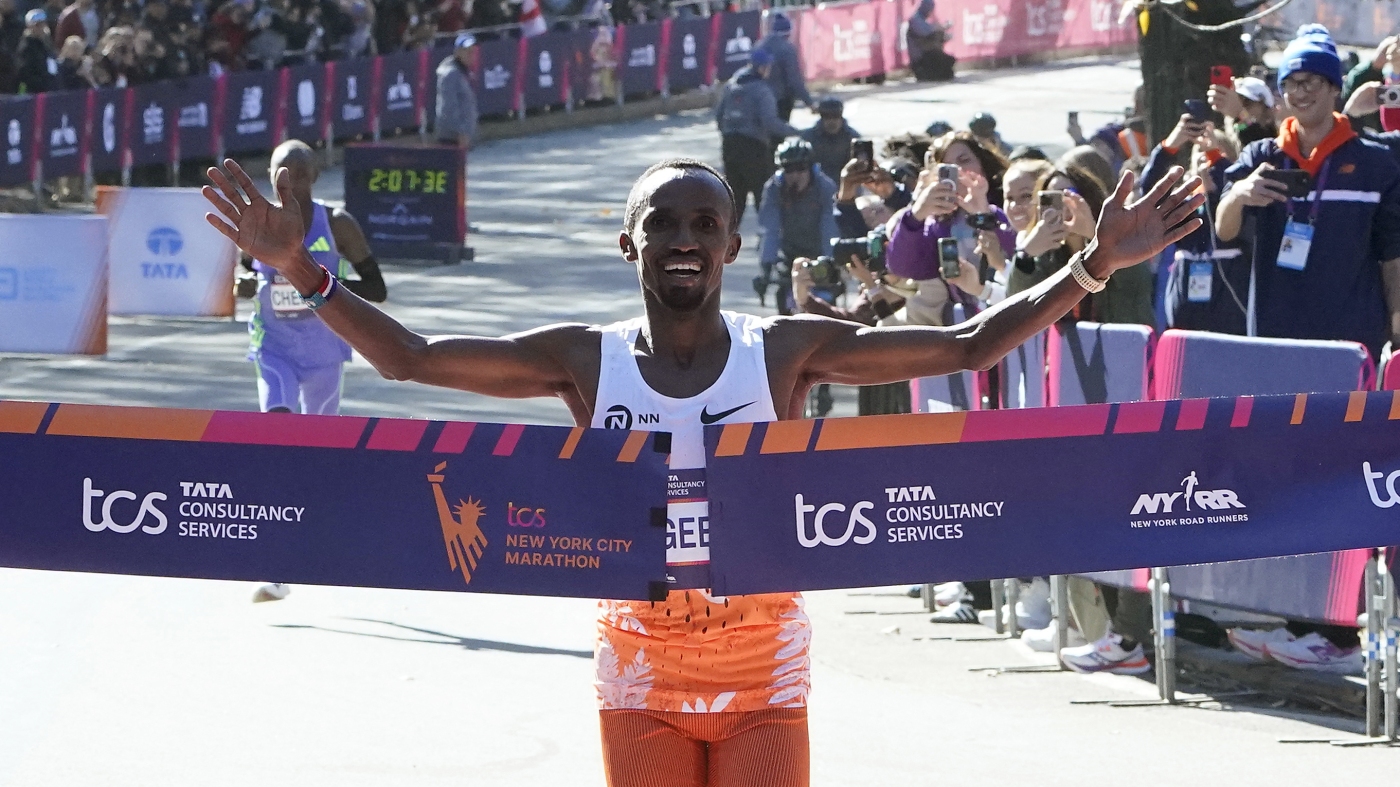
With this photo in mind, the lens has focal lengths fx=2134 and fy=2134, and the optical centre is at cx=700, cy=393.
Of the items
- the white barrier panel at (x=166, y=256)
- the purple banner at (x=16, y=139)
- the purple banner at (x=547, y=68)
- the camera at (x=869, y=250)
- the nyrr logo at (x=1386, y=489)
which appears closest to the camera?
the nyrr logo at (x=1386, y=489)

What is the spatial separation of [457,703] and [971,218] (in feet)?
10.3

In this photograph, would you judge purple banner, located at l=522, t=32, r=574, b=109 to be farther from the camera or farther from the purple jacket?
the purple jacket

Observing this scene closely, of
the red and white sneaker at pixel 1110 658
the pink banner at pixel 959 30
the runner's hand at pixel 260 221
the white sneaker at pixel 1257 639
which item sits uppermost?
the runner's hand at pixel 260 221

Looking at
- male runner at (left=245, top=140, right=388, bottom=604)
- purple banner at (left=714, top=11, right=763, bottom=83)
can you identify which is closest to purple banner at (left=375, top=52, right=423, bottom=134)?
purple banner at (left=714, top=11, right=763, bottom=83)

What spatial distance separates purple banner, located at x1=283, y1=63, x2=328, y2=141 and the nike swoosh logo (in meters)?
23.5

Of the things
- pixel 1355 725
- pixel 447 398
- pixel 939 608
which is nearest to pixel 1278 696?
pixel 1355 725

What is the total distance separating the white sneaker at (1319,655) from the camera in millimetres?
7609

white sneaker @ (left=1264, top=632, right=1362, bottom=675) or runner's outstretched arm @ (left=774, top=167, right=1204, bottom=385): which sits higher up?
runner's outstretched arm @ (left=774, top=167, right=1204, bottom=385)

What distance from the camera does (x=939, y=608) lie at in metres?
9.94

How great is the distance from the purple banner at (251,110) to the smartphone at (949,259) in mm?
18670

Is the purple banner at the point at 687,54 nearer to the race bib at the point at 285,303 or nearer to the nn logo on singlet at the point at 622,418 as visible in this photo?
the race bib at the point at 285,303

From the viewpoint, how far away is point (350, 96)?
2845cm

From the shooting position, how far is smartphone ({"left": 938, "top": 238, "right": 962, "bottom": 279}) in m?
9.17

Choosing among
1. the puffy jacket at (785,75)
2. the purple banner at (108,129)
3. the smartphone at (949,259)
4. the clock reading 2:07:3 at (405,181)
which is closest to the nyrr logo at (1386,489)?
the smartphone at (949,259)
